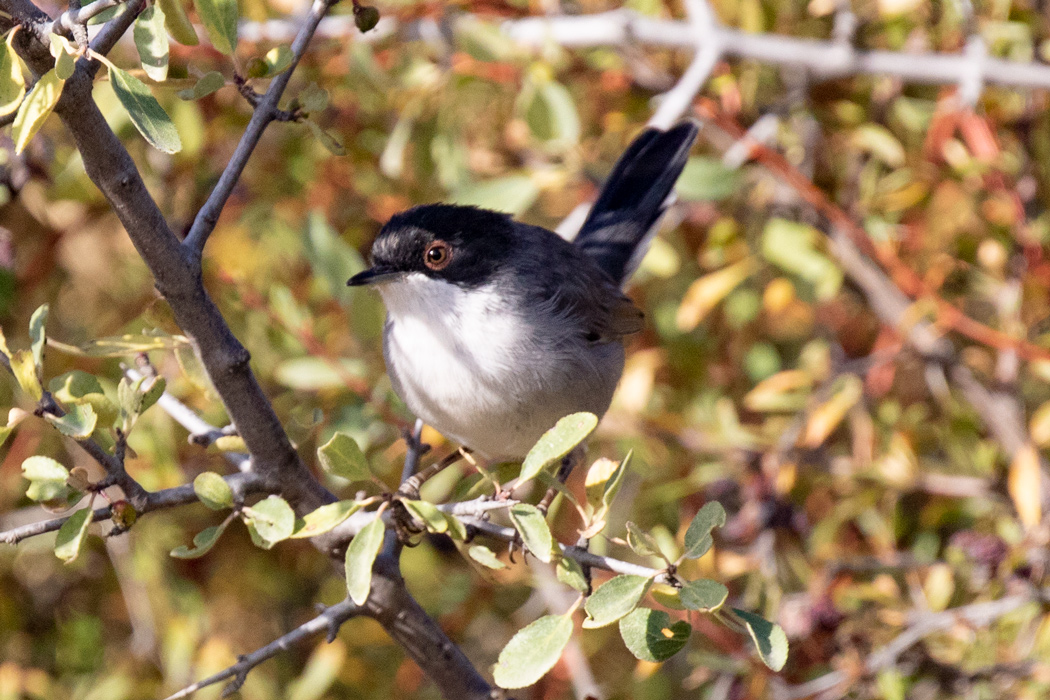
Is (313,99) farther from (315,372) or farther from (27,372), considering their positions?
(315,372)

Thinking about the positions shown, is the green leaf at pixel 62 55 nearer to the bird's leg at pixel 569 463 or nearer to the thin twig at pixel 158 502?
the thin twig at pixel 158 502

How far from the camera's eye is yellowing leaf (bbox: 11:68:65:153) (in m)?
1.44

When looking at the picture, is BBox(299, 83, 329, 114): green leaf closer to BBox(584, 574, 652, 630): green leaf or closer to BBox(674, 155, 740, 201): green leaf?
BBox(584, 574, 652, 630): green leaf

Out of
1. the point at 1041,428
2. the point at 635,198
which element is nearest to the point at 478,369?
the point at 635,198

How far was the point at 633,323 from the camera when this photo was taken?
3424mm

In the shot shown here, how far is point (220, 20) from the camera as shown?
180 cm

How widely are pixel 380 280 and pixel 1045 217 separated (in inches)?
97.3

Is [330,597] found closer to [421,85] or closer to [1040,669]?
[421,85]

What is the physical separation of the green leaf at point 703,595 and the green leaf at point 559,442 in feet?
1.02

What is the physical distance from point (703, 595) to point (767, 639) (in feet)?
0.50

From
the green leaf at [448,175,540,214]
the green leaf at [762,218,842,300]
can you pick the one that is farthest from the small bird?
the green leaf at [762,218,842,300]

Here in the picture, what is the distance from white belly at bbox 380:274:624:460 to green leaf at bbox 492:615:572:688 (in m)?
1.06

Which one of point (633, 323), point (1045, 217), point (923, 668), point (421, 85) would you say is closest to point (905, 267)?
point (1045, 217)

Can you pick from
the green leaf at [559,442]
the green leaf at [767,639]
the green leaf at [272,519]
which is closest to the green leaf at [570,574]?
the green leaf at [559,442]
